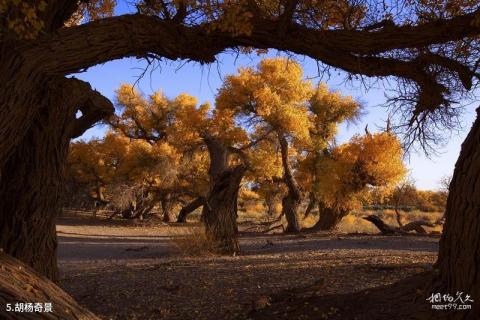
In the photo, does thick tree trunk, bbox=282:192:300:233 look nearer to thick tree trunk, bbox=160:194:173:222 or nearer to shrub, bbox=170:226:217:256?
shrub, bbox=170:226:217:256

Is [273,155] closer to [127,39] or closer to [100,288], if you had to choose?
[100,288]

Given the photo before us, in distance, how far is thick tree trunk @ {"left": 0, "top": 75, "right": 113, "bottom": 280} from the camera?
4973mm

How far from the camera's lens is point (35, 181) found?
503 cm

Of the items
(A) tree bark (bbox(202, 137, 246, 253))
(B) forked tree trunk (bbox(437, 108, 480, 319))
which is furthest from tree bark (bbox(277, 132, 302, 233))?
(B) forked tree trunk (bbox(437, 108, 480, 319))

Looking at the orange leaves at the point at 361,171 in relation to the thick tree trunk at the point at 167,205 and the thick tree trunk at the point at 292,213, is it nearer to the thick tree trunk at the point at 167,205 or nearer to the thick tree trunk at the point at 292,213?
the thick tree trunk at the point at 292,213

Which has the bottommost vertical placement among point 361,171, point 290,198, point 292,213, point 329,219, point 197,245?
point 197,245

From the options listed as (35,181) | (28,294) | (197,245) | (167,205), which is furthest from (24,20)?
(167,205)

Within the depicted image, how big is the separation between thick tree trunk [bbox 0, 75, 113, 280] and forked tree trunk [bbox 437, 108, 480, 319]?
3761mm

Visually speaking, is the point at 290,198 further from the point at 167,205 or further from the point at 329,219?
the point at 167,205

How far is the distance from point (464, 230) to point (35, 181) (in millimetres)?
4077

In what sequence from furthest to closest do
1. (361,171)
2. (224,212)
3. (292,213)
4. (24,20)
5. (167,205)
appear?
(167,205) → (292,213) → (361,171) → (224,212) → (24,20)

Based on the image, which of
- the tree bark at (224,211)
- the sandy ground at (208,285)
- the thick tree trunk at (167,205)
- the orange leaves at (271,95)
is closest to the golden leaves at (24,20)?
the sandy ground at (208,285)

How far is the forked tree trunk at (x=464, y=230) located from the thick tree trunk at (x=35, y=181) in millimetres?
3761

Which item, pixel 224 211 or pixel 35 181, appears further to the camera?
pixel 224 211
